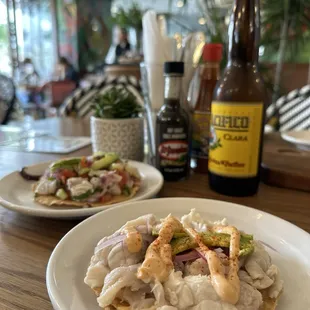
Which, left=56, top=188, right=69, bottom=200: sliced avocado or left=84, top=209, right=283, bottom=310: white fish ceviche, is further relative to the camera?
left=56, top=188, right=69, bottom=200: sliced avocado

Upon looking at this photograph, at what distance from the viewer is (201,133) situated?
2.82 feet

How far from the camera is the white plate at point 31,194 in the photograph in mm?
561

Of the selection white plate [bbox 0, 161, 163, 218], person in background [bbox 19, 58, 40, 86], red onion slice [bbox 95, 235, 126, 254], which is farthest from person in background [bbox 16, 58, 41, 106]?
red onion slice [bbox 95, 235, 126, 254]

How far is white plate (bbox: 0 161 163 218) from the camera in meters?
0.56

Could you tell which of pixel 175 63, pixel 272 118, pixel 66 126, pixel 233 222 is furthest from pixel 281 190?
pixel 272 118

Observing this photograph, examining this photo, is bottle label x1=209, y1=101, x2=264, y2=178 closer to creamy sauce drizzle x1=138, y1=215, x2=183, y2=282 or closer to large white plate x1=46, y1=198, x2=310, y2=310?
large white plate x1=46, y1=198, x2=310, y2=310

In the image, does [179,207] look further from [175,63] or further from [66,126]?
[66,126]

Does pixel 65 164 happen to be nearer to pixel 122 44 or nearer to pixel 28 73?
pixel 122 44

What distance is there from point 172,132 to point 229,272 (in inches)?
18.4

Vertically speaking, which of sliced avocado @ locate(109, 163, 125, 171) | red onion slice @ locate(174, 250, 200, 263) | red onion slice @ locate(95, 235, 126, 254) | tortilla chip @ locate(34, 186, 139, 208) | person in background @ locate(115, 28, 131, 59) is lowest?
tortilla chip @ locate(34, 186, 139, 208)

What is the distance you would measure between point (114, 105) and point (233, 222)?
0.54 metres

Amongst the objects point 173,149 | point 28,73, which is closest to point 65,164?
point 173,149

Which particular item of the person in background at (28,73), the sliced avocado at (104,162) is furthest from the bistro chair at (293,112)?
the person in background at (28,73)

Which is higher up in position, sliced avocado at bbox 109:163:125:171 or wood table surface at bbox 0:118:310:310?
sliced avocado at bbox 109:163:125:171
